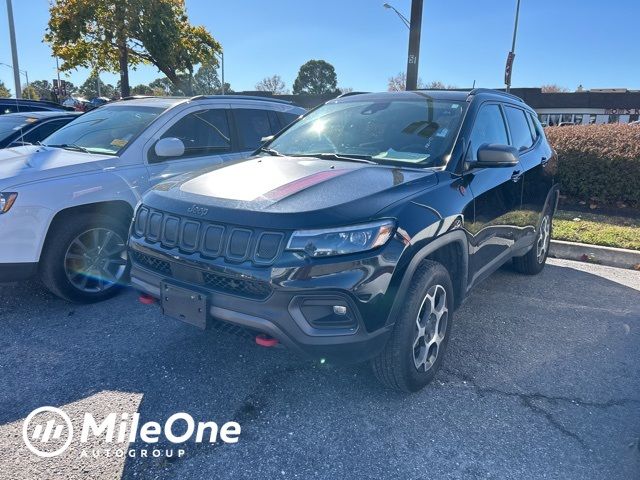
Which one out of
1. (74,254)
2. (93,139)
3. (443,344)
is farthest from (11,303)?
(443,344)

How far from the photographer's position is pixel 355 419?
8.79ft

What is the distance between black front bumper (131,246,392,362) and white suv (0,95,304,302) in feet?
6.63

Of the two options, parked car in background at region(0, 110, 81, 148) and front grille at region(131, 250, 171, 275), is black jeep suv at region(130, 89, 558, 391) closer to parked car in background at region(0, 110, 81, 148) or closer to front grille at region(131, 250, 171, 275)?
front grille at region(131, 250, 171, 275)

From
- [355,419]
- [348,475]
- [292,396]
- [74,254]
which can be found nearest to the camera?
[348,475]

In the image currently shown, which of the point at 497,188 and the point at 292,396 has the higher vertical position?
the point at 497,188

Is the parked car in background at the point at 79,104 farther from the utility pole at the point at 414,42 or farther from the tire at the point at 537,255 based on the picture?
the tire at the point at 537,255

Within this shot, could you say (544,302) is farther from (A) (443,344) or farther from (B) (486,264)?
(A) (443,344)

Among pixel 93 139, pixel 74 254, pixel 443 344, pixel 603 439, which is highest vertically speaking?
pixel 93 139

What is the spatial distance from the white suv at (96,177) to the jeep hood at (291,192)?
1.22 m

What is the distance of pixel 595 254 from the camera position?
235 inches

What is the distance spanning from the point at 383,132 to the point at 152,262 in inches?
73.3

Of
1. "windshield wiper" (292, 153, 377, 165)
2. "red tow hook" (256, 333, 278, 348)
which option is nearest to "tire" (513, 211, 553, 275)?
"windshield wiper" (292, 153, 377, 165)

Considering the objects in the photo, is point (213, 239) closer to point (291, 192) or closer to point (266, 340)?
point (291, 192)

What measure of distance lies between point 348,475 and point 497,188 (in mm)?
2360
